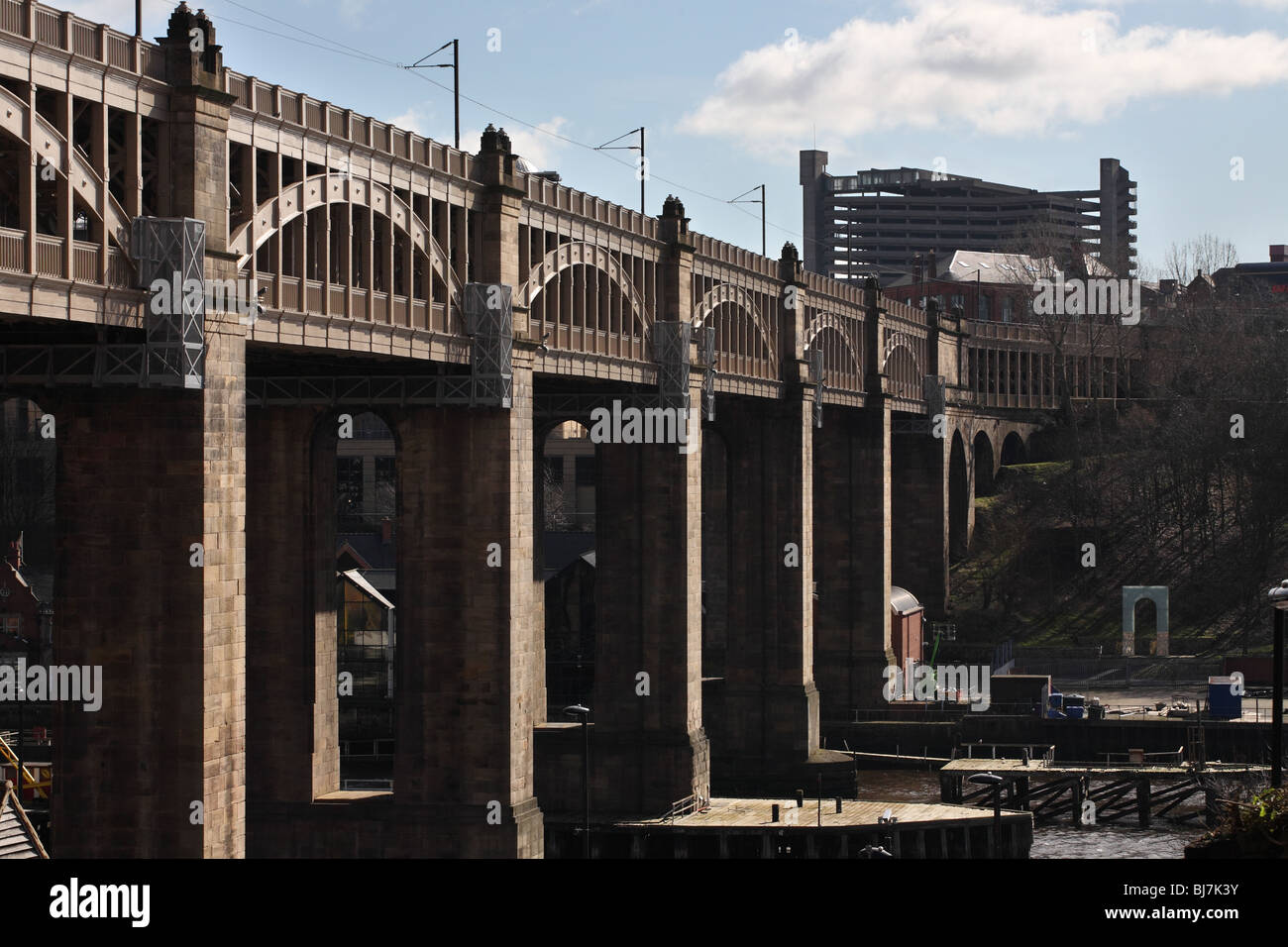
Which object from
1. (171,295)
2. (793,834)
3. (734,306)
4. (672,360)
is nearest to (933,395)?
(734,306)

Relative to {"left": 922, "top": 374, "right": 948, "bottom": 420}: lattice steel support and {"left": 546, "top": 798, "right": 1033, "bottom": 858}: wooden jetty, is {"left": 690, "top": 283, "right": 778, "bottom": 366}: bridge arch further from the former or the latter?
{"left": 922, "top": 374, "right": 948, "bottom": 420}: lattice steel support

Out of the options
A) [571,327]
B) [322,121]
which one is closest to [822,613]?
[571,327]

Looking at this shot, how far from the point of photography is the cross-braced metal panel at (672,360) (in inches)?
2402

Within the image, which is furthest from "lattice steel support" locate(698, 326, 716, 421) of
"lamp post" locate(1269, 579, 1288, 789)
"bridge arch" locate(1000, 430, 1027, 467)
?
"bridge arch" locate(1000, 430, 1027, 467)

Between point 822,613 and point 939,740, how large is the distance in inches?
349

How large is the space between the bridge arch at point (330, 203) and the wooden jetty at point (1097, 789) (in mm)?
35829

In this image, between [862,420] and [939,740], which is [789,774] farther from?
[862,420]

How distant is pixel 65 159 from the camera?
29.4 meters

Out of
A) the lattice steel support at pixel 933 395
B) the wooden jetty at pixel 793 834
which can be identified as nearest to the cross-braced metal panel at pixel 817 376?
the wooden jetty at pixel 793 834

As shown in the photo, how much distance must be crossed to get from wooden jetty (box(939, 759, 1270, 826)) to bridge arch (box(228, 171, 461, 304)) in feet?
118

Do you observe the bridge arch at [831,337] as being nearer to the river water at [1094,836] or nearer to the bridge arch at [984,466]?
the river water at [1094,836]

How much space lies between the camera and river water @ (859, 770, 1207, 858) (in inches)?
2486

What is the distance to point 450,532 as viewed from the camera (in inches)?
1861

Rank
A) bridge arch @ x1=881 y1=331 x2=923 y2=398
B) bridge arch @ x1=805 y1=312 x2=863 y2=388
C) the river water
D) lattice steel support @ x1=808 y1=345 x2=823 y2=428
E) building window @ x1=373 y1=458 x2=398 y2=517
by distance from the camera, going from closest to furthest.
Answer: the river water → lattice steel support @ x1=808 y1=345 x2=823 y2=428 → bridge arch @ x1=805 y1=312 x2=863 y2=388 → bridge arch @ x1=881 y1=331 x2=923 y2=398 → building window @ x1=373 y1=458 x2=398 y2=517
